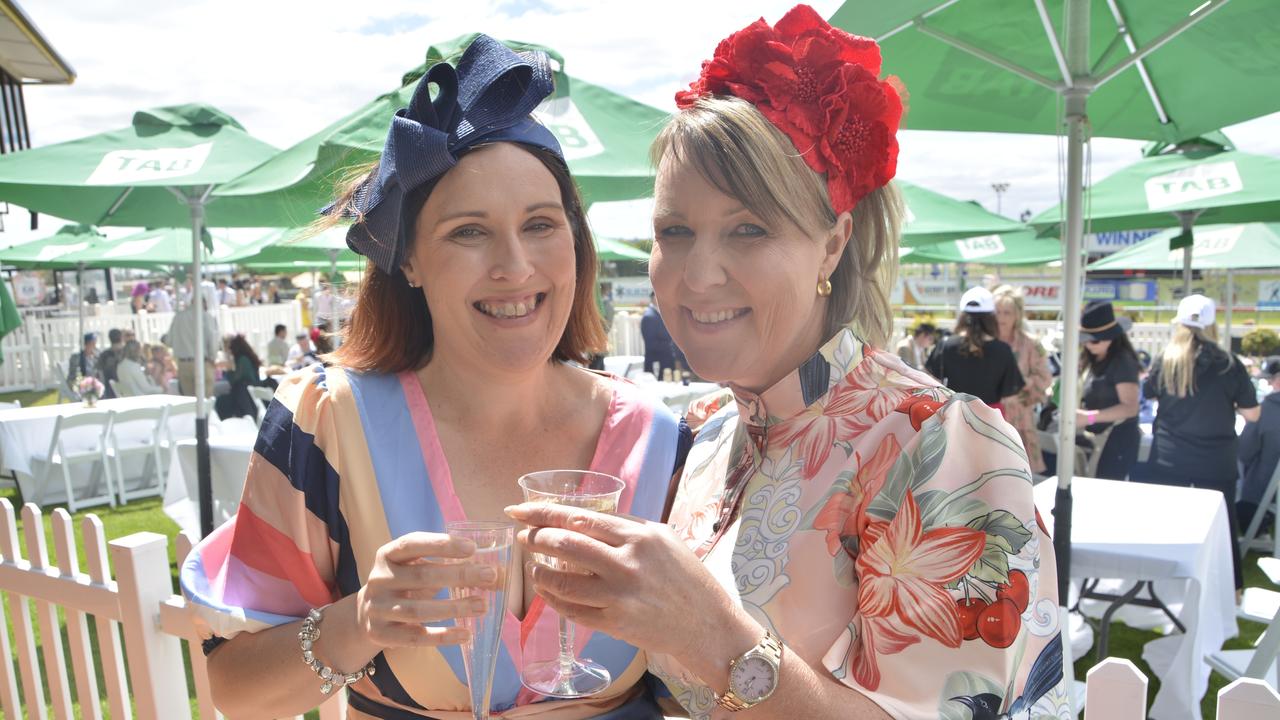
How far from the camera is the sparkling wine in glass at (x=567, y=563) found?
1156 millimetres

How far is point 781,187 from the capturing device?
1.34 m

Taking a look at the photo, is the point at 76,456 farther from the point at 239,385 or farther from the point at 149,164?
the point at 149,164

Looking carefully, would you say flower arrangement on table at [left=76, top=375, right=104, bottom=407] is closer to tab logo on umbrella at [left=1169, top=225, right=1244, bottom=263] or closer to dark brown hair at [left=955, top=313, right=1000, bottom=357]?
dark brown hair at [left=955, top=313, right=1000, bottom=357]

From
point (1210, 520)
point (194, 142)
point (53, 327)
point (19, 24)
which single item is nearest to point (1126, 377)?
point (1210, 520)

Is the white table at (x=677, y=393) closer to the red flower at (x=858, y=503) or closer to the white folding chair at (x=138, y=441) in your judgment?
the white folding chair at (x=138, y=441)

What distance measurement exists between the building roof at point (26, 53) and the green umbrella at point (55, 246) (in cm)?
969

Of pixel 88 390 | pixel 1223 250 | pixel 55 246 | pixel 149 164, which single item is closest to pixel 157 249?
pixel 55 246

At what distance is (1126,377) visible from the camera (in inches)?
264

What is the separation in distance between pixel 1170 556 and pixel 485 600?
418 centimetres

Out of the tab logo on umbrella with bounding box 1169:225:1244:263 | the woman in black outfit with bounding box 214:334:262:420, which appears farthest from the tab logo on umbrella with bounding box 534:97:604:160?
the tab logo on umbrella with bounding box 1169:225:1244:263

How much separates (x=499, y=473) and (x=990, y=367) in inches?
222

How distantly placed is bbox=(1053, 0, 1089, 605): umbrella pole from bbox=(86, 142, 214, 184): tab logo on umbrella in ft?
19.9

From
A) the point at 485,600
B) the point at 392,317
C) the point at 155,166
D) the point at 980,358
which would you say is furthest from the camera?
the point at 980,358

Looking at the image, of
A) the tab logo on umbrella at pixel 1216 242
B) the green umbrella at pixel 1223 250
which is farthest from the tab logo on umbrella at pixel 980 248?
the tab logo on umbrella at pixel 1216 242
